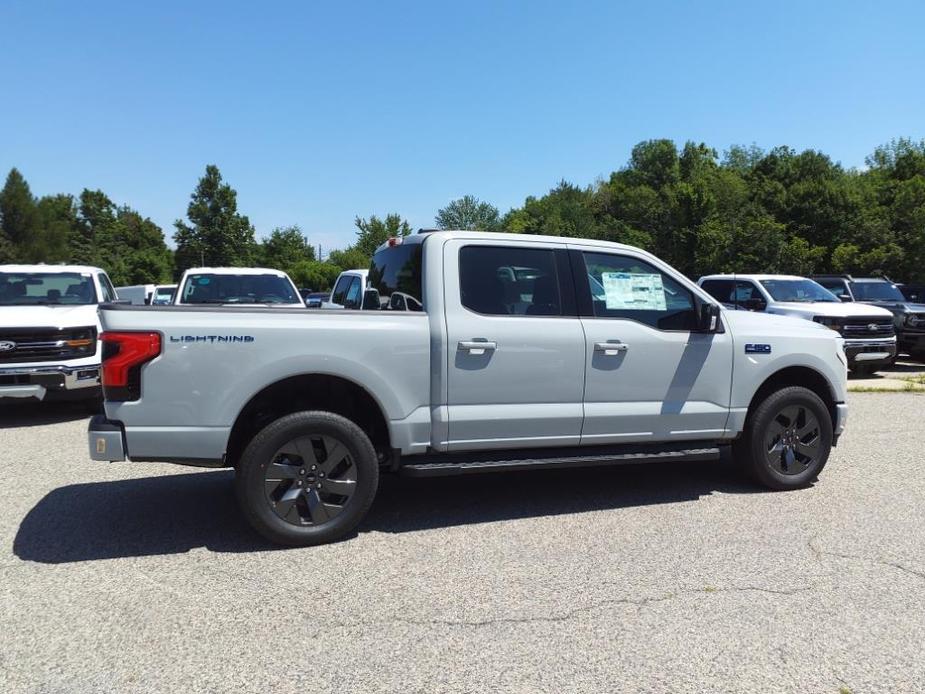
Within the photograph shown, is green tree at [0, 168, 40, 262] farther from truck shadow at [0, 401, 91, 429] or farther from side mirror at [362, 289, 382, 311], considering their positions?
side mirror at [362, 289, 382, 311]

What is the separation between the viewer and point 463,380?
4566 millimetres

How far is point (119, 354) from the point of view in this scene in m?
3.98

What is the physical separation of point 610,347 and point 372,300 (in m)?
1.98

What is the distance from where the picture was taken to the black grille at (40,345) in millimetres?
8055

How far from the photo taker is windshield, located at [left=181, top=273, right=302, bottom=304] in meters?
10.5

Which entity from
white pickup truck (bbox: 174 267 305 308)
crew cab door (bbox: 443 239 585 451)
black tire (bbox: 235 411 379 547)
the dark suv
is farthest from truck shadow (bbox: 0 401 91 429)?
the dark suv

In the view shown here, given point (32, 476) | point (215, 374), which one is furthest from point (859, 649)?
point (32, 476)

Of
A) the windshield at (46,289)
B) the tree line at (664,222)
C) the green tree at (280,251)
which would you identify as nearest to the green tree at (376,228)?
the tree line at (664,222)

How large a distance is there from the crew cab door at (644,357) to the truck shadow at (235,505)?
25.8 inches

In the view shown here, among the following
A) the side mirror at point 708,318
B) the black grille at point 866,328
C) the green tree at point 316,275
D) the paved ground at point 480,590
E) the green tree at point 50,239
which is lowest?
the paved ground at point 480,590

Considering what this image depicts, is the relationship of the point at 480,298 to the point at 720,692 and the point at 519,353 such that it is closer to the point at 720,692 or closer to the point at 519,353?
the point at 519,353

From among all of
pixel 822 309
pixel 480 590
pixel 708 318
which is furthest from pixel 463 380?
pixel 822 309

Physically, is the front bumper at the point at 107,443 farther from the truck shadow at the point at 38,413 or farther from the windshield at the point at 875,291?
the windshield at the point at 875,291

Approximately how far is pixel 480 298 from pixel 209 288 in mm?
7093
